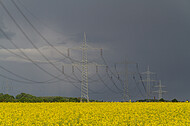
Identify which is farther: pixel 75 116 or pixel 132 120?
pixel 75 116

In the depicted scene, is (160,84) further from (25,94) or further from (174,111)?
(174,111)

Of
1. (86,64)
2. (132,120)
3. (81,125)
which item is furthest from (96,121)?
(86,64)

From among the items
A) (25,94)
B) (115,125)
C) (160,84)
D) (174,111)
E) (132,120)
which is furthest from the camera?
(160,84)

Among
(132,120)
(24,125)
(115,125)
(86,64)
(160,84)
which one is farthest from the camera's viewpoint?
(160,84)

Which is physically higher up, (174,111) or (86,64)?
(86,64)

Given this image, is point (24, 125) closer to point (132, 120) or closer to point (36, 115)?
point (36, 115)

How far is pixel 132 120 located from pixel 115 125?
7.18 feet

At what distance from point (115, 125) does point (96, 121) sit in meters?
1.50

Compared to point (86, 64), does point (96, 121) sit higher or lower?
lower

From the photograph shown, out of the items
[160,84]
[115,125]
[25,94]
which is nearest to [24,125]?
[115,125]

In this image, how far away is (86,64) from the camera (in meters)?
38.2

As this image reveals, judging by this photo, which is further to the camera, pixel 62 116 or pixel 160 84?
pixel 160 84

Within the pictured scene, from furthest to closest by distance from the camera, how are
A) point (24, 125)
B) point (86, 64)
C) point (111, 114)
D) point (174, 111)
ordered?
point (86, 64), point (174, 111), point (111, 114), point (24, 125)

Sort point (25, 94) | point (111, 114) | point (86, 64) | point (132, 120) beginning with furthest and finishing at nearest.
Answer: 1. point (25, 94)
2. point (86, 64)
3. point (111, 114)
4. point (132, 120)
